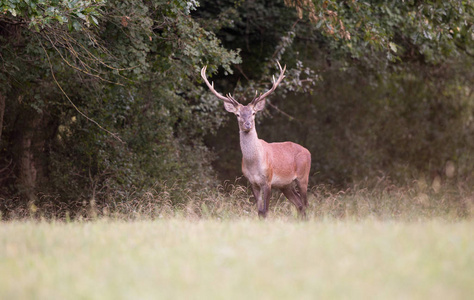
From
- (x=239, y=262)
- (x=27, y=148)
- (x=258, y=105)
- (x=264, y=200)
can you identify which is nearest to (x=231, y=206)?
(x=264, y=200)

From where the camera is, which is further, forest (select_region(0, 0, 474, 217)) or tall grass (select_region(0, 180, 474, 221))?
forest (select_region(0, 0, 474, 217))

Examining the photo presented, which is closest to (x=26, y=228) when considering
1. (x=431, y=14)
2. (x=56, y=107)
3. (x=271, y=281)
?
(x=271, y=281)

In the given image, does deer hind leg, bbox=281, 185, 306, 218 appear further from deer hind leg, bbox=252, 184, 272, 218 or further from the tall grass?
deer hind leg, bbox=252, 184, 272, 218

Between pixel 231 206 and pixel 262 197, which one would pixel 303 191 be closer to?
pixel 262 197

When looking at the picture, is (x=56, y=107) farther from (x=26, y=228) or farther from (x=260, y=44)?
(x=26, y=228)

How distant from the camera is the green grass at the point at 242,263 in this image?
382 centimetres

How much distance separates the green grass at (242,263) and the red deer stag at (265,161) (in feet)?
10.5

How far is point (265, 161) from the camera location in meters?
8.89

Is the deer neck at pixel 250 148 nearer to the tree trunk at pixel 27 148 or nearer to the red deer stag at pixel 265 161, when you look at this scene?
the red deer stag at pixel 265 161

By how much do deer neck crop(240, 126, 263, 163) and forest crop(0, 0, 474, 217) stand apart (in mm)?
1315

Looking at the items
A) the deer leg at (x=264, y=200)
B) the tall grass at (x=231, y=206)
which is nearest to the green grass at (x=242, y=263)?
the tall grass at (x=231, y=206)

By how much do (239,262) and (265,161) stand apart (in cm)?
459

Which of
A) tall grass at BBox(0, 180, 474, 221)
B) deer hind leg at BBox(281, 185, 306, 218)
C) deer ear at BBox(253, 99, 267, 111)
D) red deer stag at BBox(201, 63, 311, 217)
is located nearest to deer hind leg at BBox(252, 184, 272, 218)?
red deer stag at BBox(201, 63, 311, 217)

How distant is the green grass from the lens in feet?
12.5
